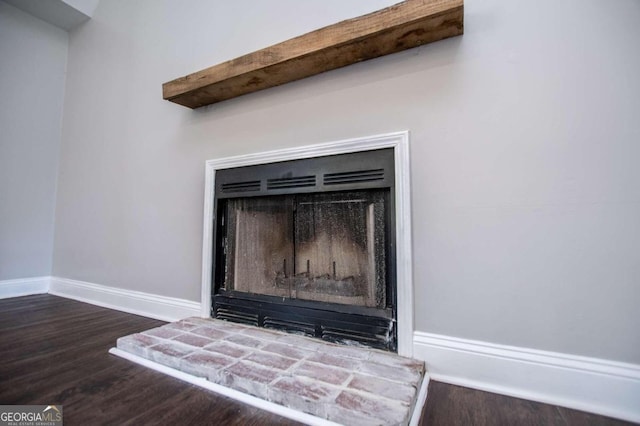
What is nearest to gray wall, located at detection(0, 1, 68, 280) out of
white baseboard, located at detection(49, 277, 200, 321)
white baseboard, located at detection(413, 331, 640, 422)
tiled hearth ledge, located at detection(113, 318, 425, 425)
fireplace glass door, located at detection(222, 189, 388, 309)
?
white baseboard, located at detection(49, 277, 200, 321)

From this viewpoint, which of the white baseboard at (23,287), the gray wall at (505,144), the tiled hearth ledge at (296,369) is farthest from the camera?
the white baseboard at (23,287)

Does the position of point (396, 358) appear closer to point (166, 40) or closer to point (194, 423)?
point (194, 423)

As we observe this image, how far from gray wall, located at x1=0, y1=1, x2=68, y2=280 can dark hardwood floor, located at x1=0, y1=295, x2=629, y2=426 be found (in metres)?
1.49

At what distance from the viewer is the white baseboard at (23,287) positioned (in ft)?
8.21

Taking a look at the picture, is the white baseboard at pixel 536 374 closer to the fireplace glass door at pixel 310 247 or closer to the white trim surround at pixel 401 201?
the white trim surround at pixel 401 201

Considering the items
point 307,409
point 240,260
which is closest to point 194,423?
point 307,409

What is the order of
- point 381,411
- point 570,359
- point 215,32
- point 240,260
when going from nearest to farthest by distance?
point 381,411, point 570,359, point 240,260, point 215,32

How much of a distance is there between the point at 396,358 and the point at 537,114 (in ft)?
3.81

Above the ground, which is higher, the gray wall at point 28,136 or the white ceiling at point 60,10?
the white ceiling at point 60,10

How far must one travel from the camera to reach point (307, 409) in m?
0.97

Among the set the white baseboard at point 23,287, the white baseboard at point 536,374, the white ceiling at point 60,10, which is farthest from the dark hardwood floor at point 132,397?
the white ceiling at point 60,10

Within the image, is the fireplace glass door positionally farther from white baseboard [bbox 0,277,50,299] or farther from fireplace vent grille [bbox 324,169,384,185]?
white baseboard [bbox 0,277,50,299]

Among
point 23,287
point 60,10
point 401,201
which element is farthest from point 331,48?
point 23,287

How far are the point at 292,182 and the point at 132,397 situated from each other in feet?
3.75
